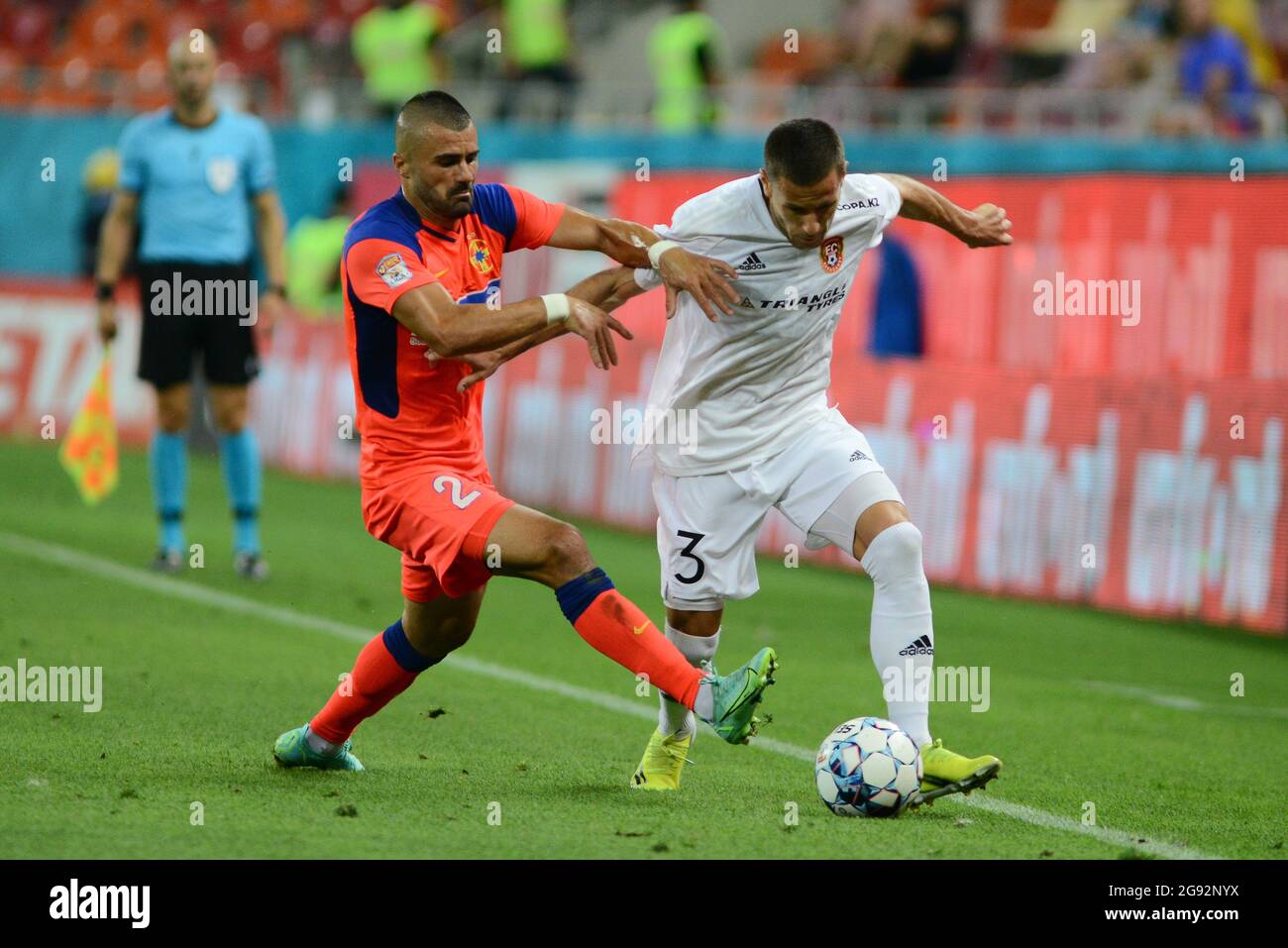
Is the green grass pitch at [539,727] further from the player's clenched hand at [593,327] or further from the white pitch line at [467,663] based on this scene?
the player's clenched hand at [593,327]

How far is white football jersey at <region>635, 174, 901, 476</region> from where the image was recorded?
664cm

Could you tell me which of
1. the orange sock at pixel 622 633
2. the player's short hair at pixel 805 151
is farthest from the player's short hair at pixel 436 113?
the orange sock at pixel 622 633

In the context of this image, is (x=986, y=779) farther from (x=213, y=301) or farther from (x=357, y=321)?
(x=213, y=301)

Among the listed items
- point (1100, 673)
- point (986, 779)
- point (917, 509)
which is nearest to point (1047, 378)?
point (917, 509)

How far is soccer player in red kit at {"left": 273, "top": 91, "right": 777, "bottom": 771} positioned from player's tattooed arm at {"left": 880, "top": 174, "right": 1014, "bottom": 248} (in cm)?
80

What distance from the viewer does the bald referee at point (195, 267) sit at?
36.9 feet

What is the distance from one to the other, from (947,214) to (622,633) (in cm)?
190

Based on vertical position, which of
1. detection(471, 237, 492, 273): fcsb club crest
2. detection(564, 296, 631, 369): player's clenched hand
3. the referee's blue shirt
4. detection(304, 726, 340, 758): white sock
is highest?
the referee's blue shirt

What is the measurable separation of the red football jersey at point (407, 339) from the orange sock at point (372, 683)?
56 centimetres

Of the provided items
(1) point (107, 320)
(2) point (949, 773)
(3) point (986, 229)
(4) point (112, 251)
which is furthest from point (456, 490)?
(4) point (112, 251)

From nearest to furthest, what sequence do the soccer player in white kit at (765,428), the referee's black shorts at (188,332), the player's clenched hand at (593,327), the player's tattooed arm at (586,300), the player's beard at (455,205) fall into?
the player's clenched hand at (593,327) < the player's tattooed arm at (586,300) < the player's beard at (455,205) < the soccer player in white kit at (765,428) < the referee's black shorts at (188,332)

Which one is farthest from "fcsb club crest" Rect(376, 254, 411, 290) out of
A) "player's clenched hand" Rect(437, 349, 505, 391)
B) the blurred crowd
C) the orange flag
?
the blurred crowd

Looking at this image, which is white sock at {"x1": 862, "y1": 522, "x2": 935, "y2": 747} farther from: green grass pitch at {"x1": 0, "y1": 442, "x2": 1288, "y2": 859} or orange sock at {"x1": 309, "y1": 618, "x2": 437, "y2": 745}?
orange sock at {"x1": 309, "y1": 618, "x2": 437, "y2": 745}

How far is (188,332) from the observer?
1127 cm
